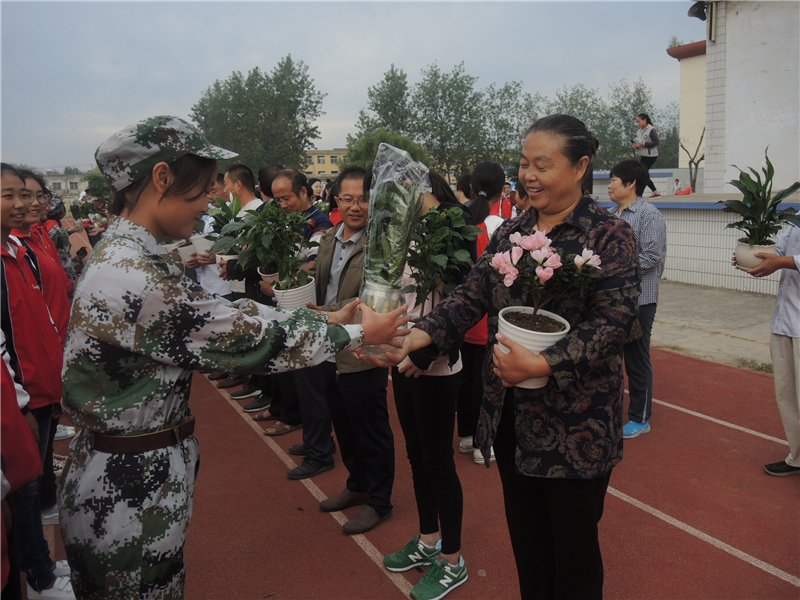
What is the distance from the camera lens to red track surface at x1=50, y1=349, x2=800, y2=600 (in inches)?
128

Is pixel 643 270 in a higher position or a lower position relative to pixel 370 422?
higher

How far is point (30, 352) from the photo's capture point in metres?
3.36

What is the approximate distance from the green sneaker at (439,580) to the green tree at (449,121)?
56173 mm

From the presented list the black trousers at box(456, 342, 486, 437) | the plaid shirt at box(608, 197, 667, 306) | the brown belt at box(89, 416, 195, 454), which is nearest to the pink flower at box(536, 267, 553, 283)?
the brown belt at box(89, 416, 195, 454)

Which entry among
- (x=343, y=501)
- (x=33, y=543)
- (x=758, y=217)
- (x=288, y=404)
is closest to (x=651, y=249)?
(x=758, y=217)

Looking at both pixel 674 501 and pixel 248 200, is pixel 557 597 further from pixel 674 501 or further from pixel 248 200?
pixel 248 200

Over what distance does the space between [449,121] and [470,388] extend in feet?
192

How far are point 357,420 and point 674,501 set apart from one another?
2332mm

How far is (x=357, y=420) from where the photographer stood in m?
3.75

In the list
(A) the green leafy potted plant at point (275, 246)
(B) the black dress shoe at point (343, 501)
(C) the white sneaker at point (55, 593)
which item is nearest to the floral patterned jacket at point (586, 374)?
(A) the green leafy potted plant at point (275, 246)

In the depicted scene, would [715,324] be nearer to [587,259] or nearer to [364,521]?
[364,521]

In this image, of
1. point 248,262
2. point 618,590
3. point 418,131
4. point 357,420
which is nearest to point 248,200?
point 248,262

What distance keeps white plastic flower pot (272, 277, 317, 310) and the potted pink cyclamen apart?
6.25 feet

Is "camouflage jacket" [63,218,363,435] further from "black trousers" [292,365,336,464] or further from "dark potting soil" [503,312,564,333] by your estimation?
"black trousers" [292,365,336,464]
